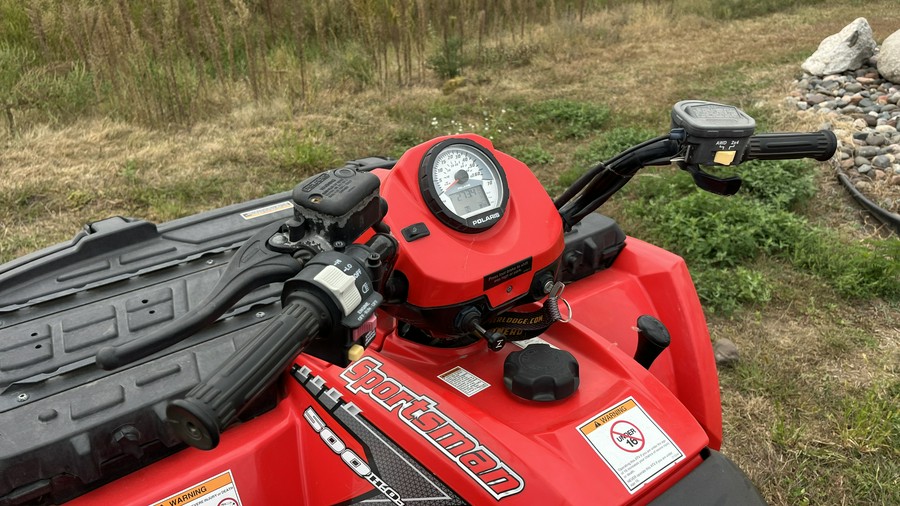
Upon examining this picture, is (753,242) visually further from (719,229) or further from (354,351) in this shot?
(354,351)

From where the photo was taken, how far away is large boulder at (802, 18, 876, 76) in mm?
6363

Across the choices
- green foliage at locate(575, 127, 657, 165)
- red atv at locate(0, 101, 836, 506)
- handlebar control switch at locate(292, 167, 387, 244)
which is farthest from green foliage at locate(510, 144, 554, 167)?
handlebar control switch at locate(292, 167, 387, 244)

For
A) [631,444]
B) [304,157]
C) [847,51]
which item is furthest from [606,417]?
[847,51]

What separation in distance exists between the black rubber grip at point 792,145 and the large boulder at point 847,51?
5641 mm

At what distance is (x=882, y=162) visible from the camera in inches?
193

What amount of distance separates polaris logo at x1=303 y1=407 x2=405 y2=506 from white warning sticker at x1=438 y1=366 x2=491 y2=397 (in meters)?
0.24

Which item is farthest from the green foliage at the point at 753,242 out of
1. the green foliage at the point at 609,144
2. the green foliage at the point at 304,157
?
the green foliage at the point at 304,157

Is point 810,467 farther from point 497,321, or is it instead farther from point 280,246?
point 280,246

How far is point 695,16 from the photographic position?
9.31 m

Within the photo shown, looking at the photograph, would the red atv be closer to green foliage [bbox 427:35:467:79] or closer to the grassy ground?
the grassy ground

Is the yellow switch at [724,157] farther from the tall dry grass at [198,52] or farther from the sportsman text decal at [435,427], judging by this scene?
the tall dry grass at [198,52]

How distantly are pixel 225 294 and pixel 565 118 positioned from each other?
5.33 meters

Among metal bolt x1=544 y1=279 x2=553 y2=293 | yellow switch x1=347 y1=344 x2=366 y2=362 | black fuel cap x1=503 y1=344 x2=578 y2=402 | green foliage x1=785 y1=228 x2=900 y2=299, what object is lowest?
green foliage x1=785 y1=228 x2=900 y2=299

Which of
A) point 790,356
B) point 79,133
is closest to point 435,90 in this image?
point 79,133
